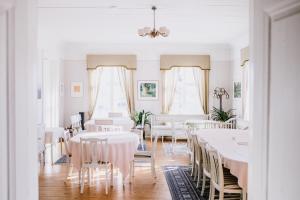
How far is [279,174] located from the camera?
3.13 ft

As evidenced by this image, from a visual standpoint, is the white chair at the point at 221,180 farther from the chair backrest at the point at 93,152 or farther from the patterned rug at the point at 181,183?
the chair backrest at the point at 93,152

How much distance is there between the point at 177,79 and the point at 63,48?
3.74 metres

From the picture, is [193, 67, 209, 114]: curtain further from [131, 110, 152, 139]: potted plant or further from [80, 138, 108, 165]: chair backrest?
[80, 138, 108, 165]: chair backrest

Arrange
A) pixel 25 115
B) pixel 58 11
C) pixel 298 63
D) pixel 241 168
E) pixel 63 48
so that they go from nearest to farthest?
pixel 298 63 → pixel 25 115 → pixel 241 168 → pixel 58 11 → pixel 63 48

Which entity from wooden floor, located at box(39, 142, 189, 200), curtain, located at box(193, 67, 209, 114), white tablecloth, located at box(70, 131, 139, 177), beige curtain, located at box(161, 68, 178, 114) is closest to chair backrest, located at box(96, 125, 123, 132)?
wooden floor, located at box(39, 142, 189, 200)

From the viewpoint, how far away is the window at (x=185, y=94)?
9953 mm

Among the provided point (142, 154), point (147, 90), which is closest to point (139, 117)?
point (147, 90)

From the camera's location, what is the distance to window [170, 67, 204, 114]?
9.95 metres

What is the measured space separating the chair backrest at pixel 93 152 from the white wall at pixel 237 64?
508cm

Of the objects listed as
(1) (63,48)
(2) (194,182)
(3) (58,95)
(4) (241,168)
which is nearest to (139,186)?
(2) (194,182)

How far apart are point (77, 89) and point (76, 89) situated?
3 centimetres

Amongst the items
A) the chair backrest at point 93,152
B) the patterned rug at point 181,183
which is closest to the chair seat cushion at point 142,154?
the patterned rug at point 181,183

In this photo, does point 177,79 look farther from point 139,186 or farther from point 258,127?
point 258,127

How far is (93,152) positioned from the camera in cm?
474
